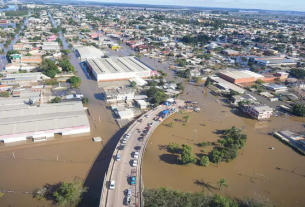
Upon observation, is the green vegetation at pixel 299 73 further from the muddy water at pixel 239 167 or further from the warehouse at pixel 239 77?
the muddy water at pixel 239 167

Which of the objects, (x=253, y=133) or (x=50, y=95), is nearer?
(x=253, y=133)

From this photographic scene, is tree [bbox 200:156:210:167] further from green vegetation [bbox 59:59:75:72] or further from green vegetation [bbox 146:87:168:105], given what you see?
green vegetation [bbox 59:59:75:72]

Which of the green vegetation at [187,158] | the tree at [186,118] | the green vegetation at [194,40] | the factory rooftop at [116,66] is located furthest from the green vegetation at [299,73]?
the green vegetation at [187,158]

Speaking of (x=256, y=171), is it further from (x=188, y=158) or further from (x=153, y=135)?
(x=153, y=135)

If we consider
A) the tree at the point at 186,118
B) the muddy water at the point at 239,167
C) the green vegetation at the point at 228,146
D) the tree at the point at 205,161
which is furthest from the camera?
the tree at the point at 186,118

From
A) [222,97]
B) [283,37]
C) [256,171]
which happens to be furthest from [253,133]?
[283,37]

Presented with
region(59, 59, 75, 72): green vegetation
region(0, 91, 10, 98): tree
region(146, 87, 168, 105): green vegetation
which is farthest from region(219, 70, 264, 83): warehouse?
region(0, 91, 10, 98): tree
